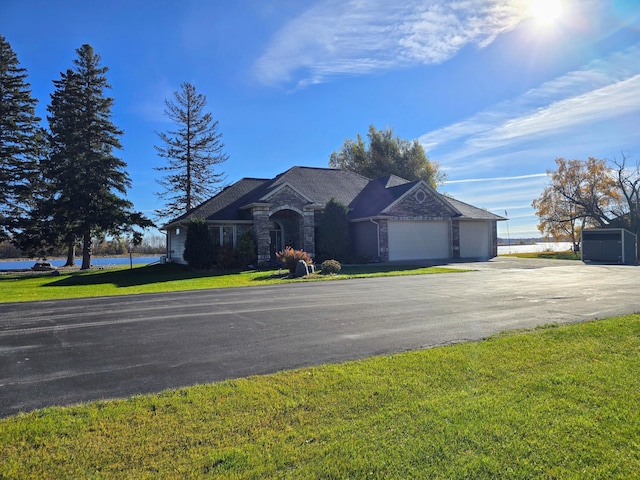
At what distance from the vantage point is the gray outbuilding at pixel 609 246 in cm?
2501

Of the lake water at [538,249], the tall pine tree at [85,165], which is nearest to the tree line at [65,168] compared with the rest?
the tall pine tree at [85,165]

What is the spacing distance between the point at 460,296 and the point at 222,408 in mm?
8725

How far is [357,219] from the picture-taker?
2672cm

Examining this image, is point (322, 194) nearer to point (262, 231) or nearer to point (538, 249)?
point (262, 231)

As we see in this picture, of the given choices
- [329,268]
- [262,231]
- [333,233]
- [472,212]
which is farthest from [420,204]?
[262,231]

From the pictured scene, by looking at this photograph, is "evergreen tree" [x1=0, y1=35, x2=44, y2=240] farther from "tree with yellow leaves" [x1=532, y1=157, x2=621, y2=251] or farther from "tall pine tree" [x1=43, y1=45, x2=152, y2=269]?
"tree with yellow leaves" [x1=532, y1=157, x2=621, y2=251]

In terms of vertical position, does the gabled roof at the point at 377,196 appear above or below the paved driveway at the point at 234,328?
above

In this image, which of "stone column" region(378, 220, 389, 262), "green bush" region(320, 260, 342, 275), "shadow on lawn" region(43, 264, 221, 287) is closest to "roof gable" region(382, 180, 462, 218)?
"stone column" region(378, 220, 389, 262)

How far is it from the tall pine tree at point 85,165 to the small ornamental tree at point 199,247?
8.52 meters

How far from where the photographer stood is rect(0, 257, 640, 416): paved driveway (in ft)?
16.7

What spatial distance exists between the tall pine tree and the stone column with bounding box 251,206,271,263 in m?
10.5

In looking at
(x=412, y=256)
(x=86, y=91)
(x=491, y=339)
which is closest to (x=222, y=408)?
(x=491, y=339)

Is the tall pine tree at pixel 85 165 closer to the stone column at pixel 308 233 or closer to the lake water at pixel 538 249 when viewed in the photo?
the stone column at pixel 308 233

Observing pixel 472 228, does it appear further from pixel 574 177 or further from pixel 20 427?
pixel 20 427
